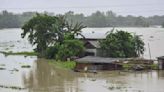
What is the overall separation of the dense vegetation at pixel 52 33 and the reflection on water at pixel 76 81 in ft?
17.4

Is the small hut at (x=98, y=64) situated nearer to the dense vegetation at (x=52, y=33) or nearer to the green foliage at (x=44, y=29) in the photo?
the dense vegetation at (x=52, y=33)

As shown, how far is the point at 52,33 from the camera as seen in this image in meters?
47.8

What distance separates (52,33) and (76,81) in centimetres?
1682

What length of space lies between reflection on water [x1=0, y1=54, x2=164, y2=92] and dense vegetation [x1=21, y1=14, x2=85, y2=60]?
17.4 feet

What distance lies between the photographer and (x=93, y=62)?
36781 mm

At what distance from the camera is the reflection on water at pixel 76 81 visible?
28.2 m

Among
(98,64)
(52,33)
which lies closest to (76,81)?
(98,64)

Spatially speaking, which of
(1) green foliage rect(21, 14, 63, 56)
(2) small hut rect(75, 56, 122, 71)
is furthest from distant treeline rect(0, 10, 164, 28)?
(2) small hut rect(75, 56, 122, 71)

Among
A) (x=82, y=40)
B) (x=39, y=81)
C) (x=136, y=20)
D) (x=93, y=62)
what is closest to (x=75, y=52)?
(x=82, y=40)

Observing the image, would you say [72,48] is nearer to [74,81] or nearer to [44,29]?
[44,29]

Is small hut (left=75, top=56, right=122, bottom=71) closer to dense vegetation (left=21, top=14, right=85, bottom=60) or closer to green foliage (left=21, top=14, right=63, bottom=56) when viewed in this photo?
dense vegetation (left=21, top=14, right=85, bottom=60)

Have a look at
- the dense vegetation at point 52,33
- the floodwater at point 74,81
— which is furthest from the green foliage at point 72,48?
the floodwater at point 74,81

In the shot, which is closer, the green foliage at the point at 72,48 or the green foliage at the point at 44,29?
the green foliage at the point at 72,48

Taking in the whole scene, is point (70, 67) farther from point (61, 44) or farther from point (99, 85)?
point (99, 85)
